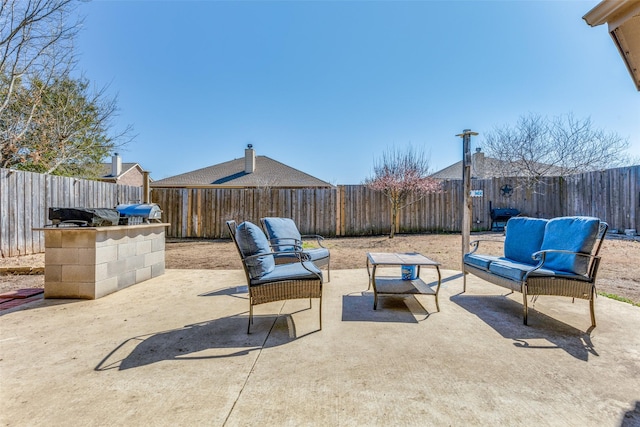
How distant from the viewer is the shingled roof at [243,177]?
14.4 metres

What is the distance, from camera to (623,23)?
198 centimetres

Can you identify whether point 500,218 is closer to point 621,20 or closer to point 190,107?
point 621,20

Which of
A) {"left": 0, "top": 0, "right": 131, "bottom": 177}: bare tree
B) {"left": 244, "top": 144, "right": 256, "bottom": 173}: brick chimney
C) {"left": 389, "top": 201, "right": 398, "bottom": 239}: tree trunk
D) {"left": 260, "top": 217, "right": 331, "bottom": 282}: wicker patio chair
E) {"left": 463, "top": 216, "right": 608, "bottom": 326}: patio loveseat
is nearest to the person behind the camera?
{"left": 463, "top": 216, "right": 608, "bottom": 326}: patio loveseat

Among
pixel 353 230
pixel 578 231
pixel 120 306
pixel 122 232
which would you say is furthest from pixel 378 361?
pixel 353 230

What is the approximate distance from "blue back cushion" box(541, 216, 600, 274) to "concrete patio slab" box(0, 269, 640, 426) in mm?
484

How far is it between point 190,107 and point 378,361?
1021cm

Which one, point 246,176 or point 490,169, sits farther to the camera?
point 246,176

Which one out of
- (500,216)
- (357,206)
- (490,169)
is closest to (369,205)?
(357,206)

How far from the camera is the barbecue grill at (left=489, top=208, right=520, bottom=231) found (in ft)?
31.3

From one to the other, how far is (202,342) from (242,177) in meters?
13.6

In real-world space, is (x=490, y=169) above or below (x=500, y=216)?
above

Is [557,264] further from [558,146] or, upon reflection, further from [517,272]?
[558,146]

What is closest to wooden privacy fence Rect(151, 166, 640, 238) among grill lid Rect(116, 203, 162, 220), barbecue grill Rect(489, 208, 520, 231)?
barbecue grill Rect(489, 208, 520, 231)

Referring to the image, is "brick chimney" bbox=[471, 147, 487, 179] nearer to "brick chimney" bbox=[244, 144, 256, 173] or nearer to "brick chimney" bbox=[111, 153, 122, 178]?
"brick chimney" bbox=[244, 144, 256, 173]
